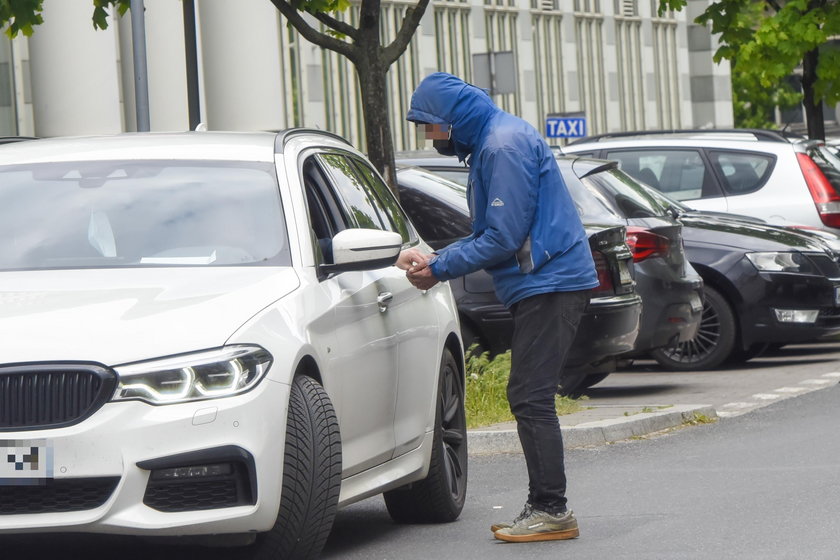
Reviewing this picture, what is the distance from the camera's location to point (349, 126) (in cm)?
4059

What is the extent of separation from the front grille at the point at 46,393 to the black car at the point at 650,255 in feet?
22.9

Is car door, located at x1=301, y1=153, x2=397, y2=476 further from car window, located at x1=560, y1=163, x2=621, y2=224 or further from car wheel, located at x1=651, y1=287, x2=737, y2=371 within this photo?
car wheel, located at x1=651, y1=287, x2=737, y2=371

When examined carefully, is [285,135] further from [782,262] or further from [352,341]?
[782,262]

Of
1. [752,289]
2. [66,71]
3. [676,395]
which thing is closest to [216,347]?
[676,395]

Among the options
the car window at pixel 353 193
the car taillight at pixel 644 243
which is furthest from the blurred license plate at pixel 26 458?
the car taillight at pixel 644 243

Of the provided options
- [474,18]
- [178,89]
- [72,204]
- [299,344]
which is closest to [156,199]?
[72,204]

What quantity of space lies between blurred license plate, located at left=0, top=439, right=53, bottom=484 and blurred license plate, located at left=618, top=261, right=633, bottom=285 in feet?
20.6

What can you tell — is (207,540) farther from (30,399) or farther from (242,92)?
(242,92)

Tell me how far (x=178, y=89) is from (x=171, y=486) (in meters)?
25.1

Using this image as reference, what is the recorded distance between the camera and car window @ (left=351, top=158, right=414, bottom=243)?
7766 mm

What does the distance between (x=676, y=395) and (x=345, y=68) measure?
28.2 metres

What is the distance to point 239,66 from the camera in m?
30.2

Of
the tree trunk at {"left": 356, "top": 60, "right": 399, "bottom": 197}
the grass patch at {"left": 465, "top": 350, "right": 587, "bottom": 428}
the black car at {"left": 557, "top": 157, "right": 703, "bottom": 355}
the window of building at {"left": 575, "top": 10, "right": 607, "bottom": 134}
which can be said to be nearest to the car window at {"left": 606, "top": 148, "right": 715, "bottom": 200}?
the black car at {"left": 557, "top": 157, "right": 703, "bottom": 355}

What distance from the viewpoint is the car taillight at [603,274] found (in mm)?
11031
